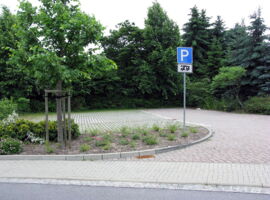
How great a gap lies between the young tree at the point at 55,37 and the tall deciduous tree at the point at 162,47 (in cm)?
1865

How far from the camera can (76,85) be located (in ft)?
86.6

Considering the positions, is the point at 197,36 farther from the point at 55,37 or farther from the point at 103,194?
the point at 103,194

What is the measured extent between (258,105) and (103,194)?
56.6ft

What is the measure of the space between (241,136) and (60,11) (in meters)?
7.70

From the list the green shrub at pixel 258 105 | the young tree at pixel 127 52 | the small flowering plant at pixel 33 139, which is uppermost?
the young tree at pixel 127 52

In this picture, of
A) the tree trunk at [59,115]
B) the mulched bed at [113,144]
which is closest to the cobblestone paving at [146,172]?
the mulched bed at [113,144]

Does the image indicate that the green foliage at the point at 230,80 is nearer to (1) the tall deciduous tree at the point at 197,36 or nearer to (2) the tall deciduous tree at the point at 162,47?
(2) the tall deciduous tree at the point at 162,47

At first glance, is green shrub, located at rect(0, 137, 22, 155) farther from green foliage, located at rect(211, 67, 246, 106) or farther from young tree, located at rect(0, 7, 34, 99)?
green foliage, located at rect(211, 67, 246, 106)

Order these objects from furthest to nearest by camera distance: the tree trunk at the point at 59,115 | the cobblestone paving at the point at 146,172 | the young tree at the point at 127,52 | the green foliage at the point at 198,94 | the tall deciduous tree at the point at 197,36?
the tall deciduous tree at the point at 197,36
the young tree at the point at 127,52
the green foliage at the point at 198,94
the tree trunk at the point at 59,115
the cobblestone paving at the point at 146,172

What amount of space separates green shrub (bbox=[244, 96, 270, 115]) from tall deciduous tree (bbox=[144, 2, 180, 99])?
891 cm

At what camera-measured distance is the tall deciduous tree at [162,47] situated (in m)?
26.0

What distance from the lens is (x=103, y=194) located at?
14.4ft

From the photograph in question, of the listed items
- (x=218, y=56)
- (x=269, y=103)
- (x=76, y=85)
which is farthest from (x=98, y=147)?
(x=218, y=56)

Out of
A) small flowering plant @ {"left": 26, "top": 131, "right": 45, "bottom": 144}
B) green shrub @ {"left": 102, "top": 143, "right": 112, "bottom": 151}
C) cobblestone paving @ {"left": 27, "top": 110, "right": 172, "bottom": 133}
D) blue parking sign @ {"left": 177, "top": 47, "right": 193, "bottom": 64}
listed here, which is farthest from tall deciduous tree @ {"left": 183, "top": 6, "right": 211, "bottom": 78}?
small flowering plant @ {"left": 26, "top": 131, "right": 45, "bottom": 144}
